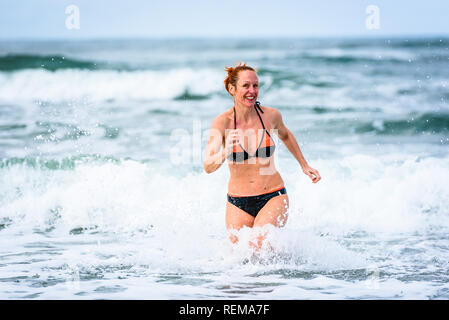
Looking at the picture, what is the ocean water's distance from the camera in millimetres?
4926

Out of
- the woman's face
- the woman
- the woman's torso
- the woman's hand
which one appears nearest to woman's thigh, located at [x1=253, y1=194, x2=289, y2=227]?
the woman

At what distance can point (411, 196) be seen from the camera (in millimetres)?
8281

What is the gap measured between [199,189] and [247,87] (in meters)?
4.36

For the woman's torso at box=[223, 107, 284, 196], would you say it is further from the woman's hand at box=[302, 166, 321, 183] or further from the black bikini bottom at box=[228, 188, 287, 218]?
the woman's hand at box=[302, 166, 321, 183]

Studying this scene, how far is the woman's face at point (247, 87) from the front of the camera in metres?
4.70

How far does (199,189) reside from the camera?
29.3 ft

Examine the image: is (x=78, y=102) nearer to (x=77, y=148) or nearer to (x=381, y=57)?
(x=77, y=148)

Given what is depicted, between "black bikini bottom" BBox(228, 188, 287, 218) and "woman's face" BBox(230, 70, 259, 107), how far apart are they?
753mm

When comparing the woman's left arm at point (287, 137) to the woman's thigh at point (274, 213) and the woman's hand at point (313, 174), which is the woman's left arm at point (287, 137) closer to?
the woman's hand at point (313, 174)

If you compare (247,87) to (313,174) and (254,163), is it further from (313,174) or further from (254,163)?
(313,174)

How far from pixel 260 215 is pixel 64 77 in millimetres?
16782

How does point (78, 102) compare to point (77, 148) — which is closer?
point (77, 148)
